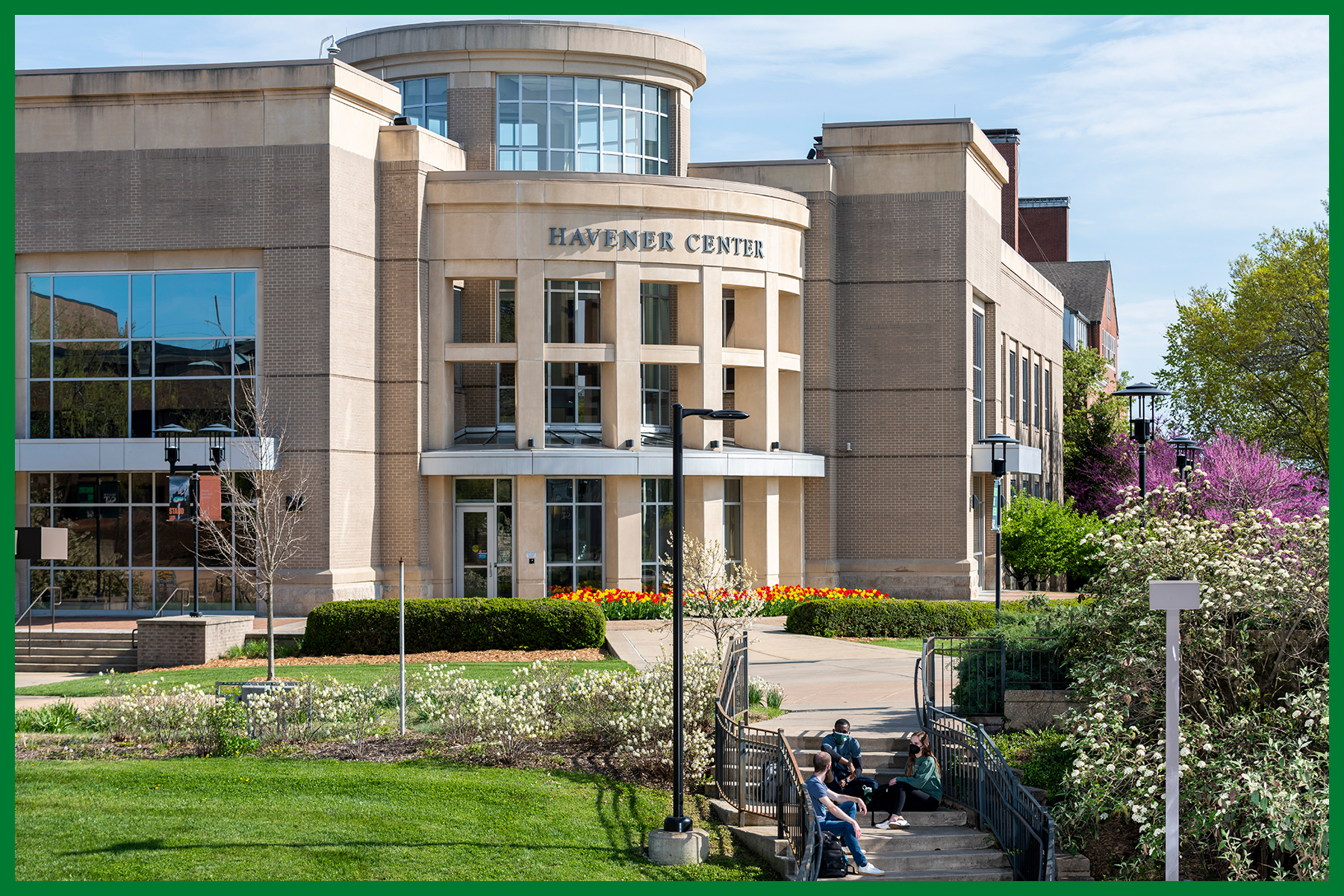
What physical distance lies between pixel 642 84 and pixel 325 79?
9458 mm

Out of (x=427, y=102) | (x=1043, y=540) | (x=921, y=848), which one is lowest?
(x=921, y=848)

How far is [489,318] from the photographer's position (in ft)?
109

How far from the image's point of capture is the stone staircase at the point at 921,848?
13.5m

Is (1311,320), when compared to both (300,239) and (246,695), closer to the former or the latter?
(300,239)

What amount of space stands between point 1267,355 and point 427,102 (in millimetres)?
30855

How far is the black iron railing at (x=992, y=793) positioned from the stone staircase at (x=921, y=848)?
0.18m

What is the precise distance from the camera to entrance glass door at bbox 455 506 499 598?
30859 millimetres

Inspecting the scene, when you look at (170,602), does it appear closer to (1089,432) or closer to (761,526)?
(761,526)

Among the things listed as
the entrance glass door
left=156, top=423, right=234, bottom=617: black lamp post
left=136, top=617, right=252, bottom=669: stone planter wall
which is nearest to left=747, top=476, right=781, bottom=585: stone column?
the entrance glass door

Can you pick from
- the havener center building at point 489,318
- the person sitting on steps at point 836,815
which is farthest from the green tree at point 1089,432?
the person sitting on steps at point 836,815

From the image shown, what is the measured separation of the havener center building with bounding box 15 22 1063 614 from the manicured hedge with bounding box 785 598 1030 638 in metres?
4.73

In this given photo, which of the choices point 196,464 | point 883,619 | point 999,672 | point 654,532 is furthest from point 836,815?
point 654,532

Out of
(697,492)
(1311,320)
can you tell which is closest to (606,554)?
(697,492)

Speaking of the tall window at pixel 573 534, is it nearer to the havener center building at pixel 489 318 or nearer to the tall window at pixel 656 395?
the havener center building at pixel 489 318
